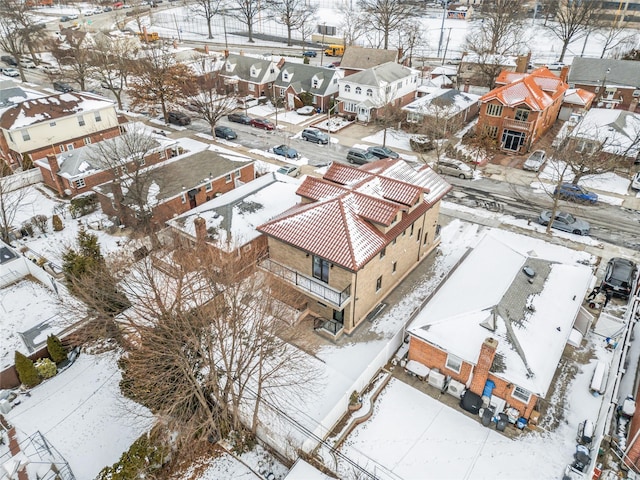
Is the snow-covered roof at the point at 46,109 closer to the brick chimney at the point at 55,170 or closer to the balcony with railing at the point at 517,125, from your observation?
the brick chimney at the point at 55,170

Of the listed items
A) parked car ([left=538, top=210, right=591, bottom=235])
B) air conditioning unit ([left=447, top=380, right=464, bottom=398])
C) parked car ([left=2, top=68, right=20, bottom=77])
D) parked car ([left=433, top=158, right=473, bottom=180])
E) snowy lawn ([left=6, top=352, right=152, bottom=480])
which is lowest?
snowy lawn ([left=6, top=352, right=152, bottom=480])

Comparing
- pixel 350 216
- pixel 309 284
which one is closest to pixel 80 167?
pixel 309 284

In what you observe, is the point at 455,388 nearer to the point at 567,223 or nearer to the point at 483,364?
the point at 483,364

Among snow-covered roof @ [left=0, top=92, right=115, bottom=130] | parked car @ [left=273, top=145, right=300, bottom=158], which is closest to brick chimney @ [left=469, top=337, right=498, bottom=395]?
parked car @ [left=273, top=145, right=300, bottom=158]

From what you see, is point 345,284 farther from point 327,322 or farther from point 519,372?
point 519,372

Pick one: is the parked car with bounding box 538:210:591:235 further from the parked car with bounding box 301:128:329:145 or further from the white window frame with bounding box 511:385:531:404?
the parked car with bounding box 301:128:329:145

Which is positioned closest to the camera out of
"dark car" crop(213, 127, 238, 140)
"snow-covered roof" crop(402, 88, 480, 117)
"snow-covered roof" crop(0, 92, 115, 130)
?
"snow-covered roof" crop(0, 92, 115, 130)
